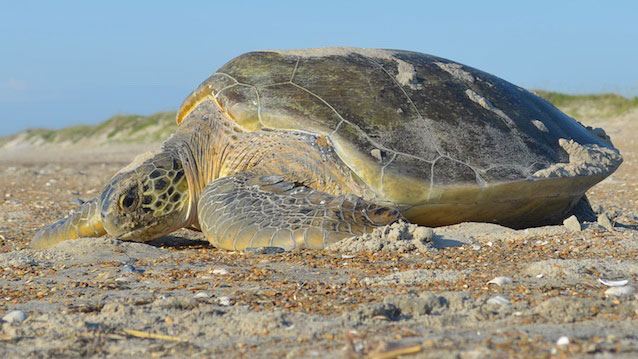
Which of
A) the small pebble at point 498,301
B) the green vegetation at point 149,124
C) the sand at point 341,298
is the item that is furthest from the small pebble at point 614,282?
the green vegetation at point 149,124

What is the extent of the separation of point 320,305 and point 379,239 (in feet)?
4.35

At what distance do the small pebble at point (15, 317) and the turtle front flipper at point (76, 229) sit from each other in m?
2.27

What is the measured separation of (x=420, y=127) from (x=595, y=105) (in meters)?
13.6

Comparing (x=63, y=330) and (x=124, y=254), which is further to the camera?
(x=124, y=254)

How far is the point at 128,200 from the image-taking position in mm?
4832

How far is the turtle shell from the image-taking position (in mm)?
4633

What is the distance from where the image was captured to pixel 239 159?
510 centimetres

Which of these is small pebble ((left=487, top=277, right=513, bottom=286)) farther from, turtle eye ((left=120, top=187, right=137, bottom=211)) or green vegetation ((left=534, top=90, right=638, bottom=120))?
green vegetation ((left=534, top=90, right=638, bottom=120))

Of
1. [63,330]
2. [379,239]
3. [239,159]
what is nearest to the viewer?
[63,330]

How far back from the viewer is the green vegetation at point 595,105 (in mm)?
16547

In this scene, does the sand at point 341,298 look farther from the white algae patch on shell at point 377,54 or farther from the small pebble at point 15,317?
the white algae patch on shell at point 377,54

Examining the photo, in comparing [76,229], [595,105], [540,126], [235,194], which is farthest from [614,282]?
[595,105]

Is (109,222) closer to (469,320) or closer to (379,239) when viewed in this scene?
(379,239)

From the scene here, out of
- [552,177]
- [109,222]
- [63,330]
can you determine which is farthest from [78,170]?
[63,330]
